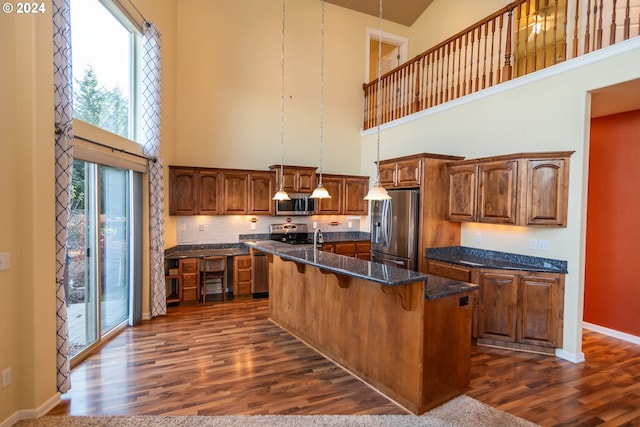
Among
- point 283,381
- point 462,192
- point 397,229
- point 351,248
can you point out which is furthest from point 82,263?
point 462,192

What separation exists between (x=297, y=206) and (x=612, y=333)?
16.7ft

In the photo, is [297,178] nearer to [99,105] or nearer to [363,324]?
[99,105]

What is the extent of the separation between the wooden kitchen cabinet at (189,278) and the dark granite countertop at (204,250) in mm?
113

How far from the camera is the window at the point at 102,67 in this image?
327cm

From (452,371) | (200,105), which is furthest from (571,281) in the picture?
(200,105)

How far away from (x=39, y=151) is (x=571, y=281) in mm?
5176

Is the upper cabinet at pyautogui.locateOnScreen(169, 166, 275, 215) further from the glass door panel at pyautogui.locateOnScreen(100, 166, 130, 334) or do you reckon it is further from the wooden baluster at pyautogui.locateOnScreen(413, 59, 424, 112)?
the wooden baluster at pyautogui.locateOnScreen(413, 59, 424, 112)

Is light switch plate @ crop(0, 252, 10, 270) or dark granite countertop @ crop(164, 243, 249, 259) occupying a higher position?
light switch plate @ crop(0, 252, 10, 270)

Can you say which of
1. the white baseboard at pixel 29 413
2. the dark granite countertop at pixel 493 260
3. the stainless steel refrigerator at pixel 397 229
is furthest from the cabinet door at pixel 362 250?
the white baseboard at pixel 29 413

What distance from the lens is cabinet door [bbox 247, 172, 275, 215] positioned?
618 cm

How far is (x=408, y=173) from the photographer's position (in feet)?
16.6

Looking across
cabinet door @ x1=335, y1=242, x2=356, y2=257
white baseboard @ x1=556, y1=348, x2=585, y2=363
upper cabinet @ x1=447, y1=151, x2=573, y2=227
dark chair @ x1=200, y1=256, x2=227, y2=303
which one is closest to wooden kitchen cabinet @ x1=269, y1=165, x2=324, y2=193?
cabinet door @ x1=335, y1=242, x2=356, y2=257

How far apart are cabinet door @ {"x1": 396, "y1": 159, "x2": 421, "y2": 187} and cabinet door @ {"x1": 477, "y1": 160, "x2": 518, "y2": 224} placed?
86cm

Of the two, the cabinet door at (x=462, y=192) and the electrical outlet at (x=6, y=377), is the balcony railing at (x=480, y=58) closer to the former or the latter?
the cabinet door at (x=462, y=192)
